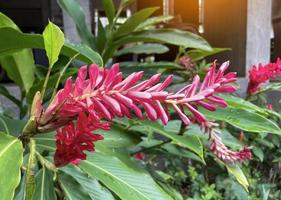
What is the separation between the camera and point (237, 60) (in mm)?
3297

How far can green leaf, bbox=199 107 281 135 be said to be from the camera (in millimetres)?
1020

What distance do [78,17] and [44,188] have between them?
2.78ft

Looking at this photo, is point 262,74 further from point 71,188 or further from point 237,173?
point 71,188

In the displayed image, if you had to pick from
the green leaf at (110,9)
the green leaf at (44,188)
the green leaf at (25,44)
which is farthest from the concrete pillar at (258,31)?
the green leaf at (44,188)

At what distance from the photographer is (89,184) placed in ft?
2.92

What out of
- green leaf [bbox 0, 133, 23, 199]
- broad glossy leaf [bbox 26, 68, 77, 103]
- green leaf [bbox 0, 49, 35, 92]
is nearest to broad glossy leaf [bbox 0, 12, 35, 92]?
green leaf [bbox 0, 49, 35, 92]

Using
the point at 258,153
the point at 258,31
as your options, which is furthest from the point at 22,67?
the point at 258,31

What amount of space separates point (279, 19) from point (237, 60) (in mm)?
1324

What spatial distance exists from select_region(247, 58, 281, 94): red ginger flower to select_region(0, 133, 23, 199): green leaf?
84 centimetres

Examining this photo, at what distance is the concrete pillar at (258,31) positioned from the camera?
3.12 metres

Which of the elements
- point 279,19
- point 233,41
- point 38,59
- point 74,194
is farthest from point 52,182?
point 279,19

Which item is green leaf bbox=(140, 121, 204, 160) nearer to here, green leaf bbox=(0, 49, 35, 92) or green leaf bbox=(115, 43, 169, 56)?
green leaf bbox=(0, 49, 35, 92)

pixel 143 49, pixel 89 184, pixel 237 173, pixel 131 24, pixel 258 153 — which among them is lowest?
pixel 258 153

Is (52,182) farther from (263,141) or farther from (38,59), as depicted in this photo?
(263,141)
